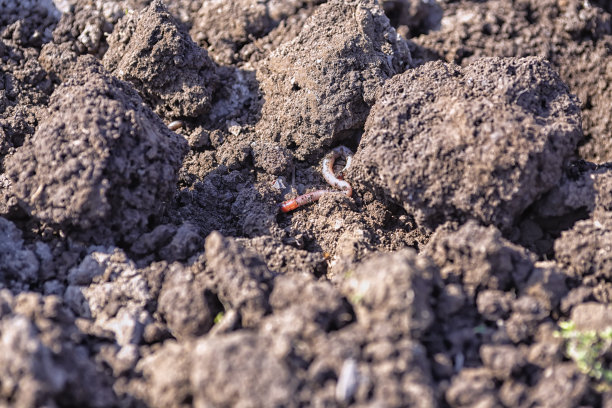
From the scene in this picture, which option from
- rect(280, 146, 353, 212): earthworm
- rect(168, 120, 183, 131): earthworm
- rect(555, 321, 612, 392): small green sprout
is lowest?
rect(555, 321, 612, 392): small green sprout

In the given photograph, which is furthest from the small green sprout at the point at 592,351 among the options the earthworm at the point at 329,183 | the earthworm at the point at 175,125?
the earthworm at the point at 175,125

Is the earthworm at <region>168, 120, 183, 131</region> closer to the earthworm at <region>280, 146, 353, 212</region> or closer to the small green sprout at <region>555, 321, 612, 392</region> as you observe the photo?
the earthworm at <region>280, 146, 353, 212</region>

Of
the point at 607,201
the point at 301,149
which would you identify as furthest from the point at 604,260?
the point at 301,149

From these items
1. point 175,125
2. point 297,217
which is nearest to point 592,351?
point 297,217

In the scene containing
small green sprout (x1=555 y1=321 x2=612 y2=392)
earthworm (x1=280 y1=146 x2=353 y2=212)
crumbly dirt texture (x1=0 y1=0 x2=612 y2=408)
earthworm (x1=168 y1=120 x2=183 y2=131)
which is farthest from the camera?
earthworm (x1=168 y1=120 x2=183 y2=131)

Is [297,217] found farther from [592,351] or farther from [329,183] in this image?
[592,351]

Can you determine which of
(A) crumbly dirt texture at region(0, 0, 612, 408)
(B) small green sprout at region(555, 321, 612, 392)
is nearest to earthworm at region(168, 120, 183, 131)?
(A) crumbly dirt texture at region(0, 0, 612, 408)

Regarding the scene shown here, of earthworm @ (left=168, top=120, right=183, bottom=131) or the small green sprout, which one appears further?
earthworm @ (left=168, top=120, right=183, bottom=131)
